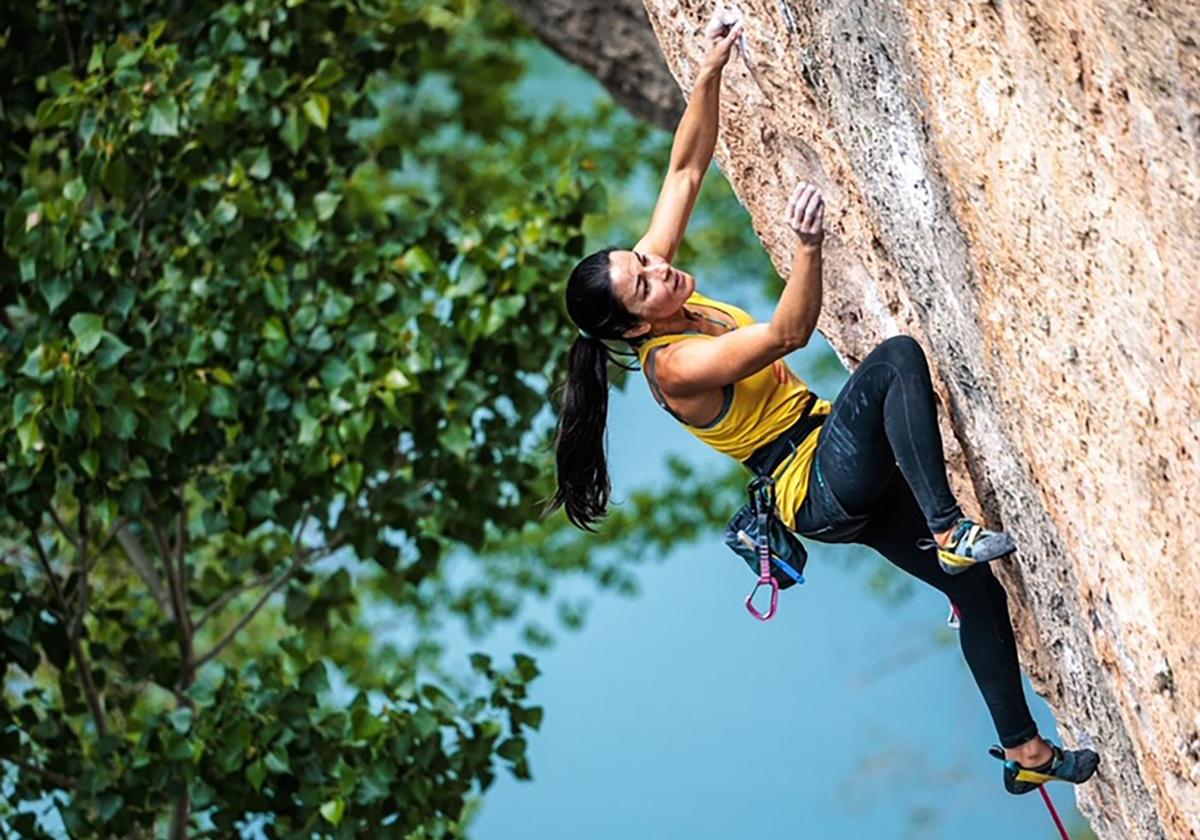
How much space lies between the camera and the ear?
3.49m

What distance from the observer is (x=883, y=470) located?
338cm

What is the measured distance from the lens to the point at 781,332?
317 cm

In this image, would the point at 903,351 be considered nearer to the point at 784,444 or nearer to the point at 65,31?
the point at 784,444

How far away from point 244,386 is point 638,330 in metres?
2.13

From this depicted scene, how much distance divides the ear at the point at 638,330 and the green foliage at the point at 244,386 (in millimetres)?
1623

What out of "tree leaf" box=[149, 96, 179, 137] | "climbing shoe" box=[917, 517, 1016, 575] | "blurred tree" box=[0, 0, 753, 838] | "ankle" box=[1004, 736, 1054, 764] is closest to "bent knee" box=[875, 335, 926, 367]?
"climbing shoe" box=[917, 517, 1016, 575]

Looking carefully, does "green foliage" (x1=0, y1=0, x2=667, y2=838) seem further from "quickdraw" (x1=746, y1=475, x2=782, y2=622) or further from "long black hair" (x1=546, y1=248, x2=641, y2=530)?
"quickdraw" (x1=746, y1=475, x2=782, y2=622)

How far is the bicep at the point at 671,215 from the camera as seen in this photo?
12.2ft

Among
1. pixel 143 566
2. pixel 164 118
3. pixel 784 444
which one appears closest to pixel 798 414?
pixel 784 444

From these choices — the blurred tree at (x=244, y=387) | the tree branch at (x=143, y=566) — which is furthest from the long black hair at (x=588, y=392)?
the tree branch at (x=143, y=566)

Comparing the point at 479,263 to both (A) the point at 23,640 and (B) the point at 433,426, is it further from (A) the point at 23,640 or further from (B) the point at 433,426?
(A) the point at 23,640

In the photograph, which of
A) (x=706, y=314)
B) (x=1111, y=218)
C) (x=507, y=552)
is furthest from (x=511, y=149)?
(x=1111, y=218)

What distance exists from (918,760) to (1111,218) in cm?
899

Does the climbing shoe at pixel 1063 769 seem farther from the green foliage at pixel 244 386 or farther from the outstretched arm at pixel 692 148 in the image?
the green foliage at pixel 244 386
